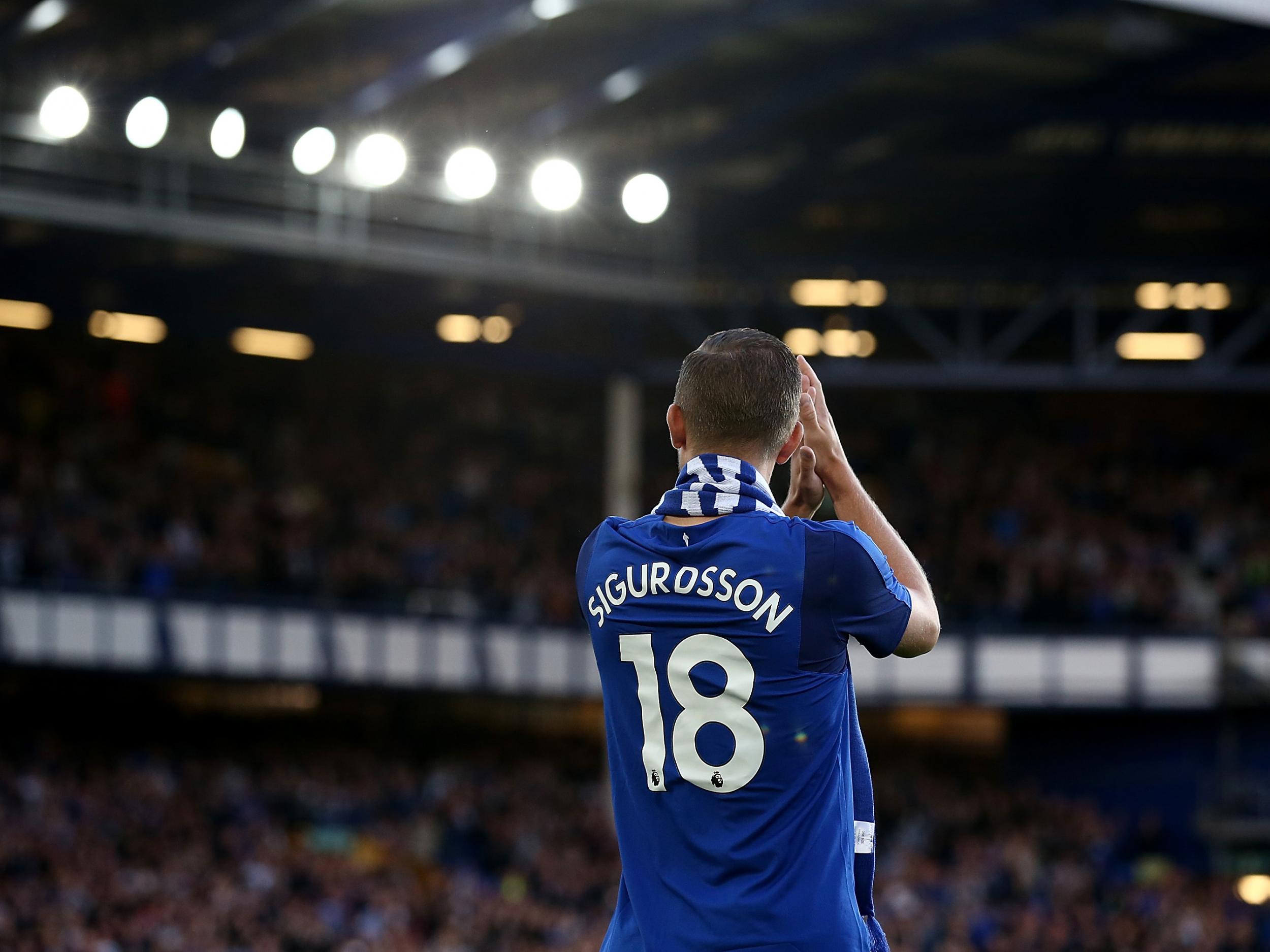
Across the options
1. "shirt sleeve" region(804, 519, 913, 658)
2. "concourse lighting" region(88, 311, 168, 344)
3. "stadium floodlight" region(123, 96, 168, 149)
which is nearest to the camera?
"shirt sleeve" region(804, 519, 913, 658)

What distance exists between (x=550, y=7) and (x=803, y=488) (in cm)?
1253

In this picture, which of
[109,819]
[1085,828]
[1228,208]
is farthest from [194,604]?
[1228,208]

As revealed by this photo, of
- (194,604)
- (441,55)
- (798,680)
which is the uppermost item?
(441,55)

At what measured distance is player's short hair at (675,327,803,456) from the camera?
84.0 inches

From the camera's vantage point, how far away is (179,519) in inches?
867

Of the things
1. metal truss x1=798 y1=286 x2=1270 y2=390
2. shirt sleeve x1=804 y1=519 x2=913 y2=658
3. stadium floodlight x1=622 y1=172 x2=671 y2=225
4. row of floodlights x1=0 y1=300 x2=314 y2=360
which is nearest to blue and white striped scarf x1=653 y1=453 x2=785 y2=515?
shirt sleeve x1=804 y1=519 x2=913 y2=658

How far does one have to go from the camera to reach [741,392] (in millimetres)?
2146

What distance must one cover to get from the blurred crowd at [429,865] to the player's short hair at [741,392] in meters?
14.3

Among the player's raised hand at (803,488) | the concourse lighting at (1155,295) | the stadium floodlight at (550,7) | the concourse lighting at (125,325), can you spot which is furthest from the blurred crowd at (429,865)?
the player's raised hand at (803,488)

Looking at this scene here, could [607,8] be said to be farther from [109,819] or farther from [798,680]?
[798,680]

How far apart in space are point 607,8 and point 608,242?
5033 millimetres

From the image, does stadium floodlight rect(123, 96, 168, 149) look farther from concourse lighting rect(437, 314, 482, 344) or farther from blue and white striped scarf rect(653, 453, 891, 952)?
blue and white striped scarf rect(653, 453, 891, 952)

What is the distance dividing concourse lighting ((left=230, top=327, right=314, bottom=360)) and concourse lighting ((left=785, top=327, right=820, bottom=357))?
6.79 meters

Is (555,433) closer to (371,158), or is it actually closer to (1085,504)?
(1085,504)
